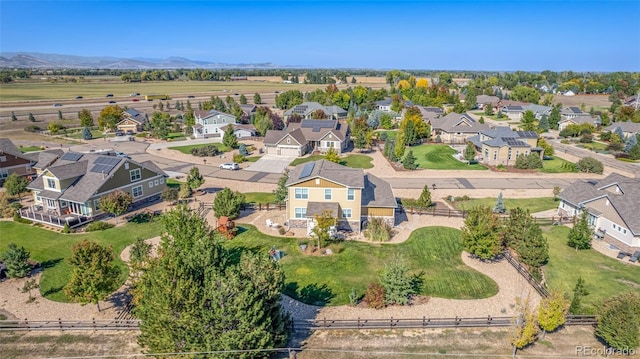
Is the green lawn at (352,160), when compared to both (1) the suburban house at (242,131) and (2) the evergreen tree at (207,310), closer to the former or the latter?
(1) the suburban house at (242,131)

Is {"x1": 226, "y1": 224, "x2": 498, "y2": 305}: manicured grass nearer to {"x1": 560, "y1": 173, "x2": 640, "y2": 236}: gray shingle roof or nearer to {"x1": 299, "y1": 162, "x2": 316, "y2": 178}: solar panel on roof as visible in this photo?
{"x1": 299, "y1": 162, "x2": 316, "y2": 178}: solar panel on roof

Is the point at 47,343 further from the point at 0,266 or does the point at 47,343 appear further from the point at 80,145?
the point at 80,145

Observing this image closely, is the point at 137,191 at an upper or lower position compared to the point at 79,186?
lower

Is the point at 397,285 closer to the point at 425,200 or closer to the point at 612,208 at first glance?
the point at 425,200

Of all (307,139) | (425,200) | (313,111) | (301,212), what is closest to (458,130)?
(307,139)

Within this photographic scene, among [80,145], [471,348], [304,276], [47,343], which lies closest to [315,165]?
[304,276]

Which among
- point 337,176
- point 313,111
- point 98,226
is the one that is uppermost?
point 313,111
